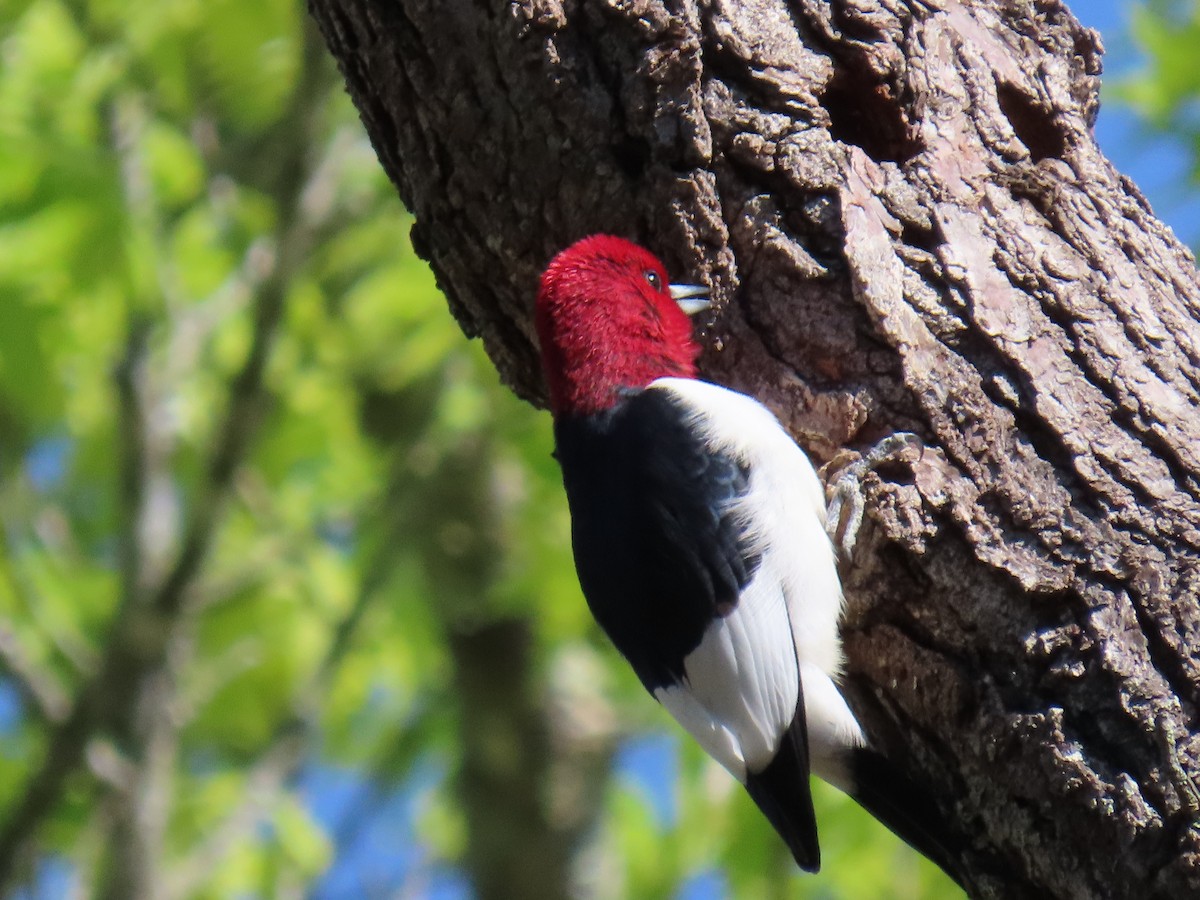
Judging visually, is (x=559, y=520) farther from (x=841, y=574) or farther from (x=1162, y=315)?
(x=1162, y=315)

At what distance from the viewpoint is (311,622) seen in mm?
6562

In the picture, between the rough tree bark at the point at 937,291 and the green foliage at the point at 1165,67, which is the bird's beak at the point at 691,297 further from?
the green foliage at the point at 1165,67

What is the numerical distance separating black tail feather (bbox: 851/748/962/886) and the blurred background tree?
6.23 feet

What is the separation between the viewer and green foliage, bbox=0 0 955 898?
4.65m

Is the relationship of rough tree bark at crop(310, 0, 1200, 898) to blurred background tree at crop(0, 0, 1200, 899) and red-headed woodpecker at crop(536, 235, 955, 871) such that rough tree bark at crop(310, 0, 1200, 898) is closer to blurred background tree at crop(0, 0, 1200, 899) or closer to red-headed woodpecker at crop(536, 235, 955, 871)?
red-headed woodpecker at crop(536, 235, 955, 871)

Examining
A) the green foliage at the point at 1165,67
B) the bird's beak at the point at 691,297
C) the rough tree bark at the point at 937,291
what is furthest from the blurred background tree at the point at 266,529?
the bird's beak at the point at 691,297

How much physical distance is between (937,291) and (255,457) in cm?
418

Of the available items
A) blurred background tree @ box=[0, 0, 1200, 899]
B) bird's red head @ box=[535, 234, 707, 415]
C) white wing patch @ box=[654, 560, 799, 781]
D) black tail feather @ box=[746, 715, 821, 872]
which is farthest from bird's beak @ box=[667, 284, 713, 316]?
blurred background tree @ box=[0, 0, 1200, 899]

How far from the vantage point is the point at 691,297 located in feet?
9.57

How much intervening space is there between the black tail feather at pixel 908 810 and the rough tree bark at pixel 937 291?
0.12 ft

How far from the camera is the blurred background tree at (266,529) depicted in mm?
4652

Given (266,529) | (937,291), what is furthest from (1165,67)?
(266,529)

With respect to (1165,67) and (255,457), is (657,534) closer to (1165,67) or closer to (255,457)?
(1165,67)

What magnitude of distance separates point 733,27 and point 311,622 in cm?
452
